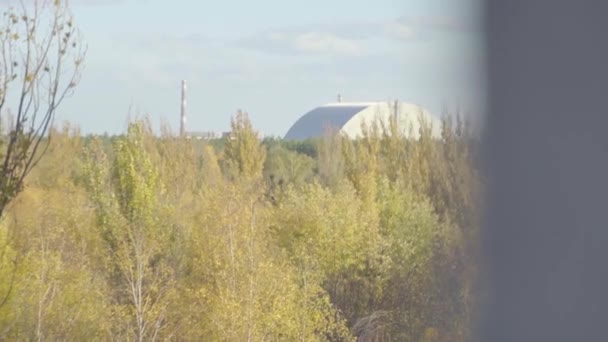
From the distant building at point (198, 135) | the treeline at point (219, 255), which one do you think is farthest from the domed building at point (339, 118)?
the treeline at point (219, 255)

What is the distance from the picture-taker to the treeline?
499 inches

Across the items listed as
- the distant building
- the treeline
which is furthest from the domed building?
the treeline

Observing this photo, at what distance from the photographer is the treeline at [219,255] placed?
12.7 m

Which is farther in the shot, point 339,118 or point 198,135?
point 339,118

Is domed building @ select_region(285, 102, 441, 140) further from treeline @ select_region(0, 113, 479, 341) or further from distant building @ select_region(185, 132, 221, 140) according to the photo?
treeline @ select_region(0, 113, 479, 341)

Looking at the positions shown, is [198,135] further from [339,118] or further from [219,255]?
[219,255]

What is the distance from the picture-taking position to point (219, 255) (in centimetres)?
1473

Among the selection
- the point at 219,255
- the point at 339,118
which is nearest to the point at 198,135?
the point at 339,118

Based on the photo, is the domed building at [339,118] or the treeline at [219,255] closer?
the treeline at [219,255]

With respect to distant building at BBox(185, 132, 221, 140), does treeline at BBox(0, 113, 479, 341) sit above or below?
below

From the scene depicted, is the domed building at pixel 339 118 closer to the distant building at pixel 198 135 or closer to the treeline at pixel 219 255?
the distant building at pixel 198 135

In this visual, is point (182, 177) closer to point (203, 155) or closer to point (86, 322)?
point (203, 155)

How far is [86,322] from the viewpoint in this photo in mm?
12547

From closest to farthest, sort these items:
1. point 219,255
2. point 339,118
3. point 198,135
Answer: point 219,255 < point 198,135 < point 339,118
